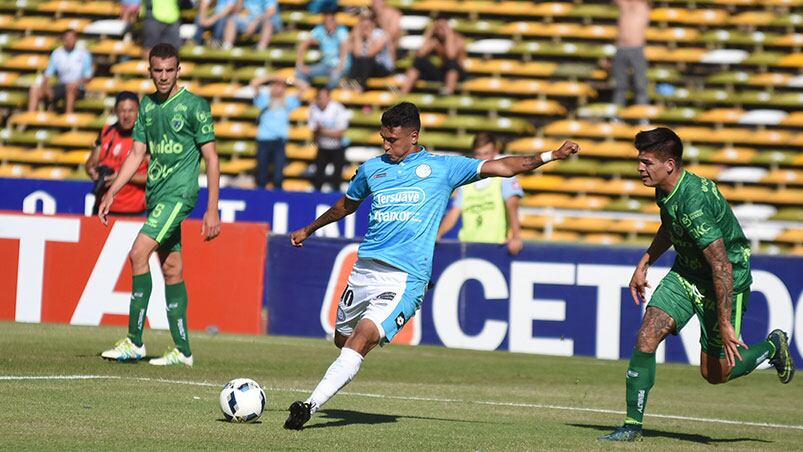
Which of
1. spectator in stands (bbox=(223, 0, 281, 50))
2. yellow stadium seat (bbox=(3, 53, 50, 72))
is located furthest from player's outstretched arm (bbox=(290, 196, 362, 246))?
yellow stadium seat (bbox=(3, 53, 50, 72))

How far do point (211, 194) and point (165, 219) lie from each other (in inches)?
17.3

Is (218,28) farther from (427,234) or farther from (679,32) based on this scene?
(427,234)

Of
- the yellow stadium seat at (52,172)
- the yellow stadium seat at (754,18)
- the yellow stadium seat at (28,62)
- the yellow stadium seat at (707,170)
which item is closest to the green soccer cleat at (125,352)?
the yellow stadium seat at (707,170)

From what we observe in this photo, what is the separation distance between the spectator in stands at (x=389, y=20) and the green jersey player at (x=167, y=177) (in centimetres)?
1238

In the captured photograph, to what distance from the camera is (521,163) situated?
29.5 ft

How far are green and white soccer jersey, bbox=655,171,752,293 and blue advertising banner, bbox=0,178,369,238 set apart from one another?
1167cm

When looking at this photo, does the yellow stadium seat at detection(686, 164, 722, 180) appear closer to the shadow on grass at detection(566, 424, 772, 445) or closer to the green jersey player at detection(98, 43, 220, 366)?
the green jersey player at detection(98, 43, 220, 366)

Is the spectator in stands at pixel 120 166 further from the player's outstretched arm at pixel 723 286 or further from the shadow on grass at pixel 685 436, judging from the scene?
the player's outstretched arm at pixel 723 286

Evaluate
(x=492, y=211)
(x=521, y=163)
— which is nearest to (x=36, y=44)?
(x=492, y=211)

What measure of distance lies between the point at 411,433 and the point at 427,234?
4.18 feet

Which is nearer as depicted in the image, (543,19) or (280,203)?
(280,203)

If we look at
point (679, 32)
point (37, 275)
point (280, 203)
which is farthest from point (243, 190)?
point (679, 32)

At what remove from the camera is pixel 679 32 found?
2438 centimetres

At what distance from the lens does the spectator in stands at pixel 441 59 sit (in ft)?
76.7
